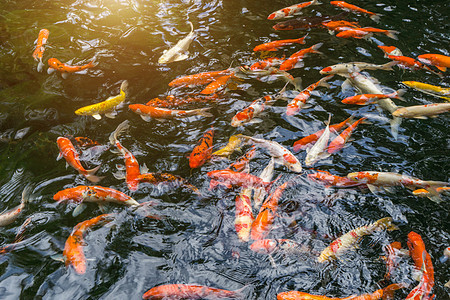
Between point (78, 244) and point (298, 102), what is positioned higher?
point (298, 102)

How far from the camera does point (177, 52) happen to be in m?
5.89

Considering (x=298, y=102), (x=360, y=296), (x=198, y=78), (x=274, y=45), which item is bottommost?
(x=360, y=296)

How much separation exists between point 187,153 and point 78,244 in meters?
1.63

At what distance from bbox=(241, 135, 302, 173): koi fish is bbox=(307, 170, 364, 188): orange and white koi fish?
23cm

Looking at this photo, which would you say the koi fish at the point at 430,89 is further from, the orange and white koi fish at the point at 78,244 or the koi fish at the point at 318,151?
the orange and white koi fish at the point at 78,244

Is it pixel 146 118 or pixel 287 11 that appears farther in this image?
pixel 287 11

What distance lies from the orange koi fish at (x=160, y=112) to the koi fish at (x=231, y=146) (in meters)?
0.60

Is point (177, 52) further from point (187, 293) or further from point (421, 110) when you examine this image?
point (187, 293)

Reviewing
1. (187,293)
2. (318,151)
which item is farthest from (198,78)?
(187,293)

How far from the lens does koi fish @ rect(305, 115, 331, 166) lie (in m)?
3.99

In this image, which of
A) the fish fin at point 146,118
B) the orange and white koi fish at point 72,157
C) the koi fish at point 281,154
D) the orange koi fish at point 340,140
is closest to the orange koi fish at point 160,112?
the fish fin at point 146,118

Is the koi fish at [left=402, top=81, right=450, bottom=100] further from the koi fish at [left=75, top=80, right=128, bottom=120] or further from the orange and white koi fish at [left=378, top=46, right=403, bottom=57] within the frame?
the koi fish at [left=75, top=80, right=128, bottom=120]

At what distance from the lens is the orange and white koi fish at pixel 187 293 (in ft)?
Result: 9.45

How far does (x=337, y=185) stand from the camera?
3.82m
